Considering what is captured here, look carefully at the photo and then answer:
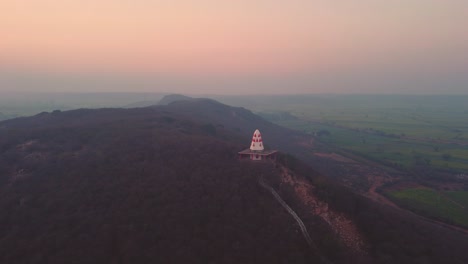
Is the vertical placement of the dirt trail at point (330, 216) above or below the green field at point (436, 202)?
above

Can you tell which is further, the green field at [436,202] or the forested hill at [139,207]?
the green field at [436,202]

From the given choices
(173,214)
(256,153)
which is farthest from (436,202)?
(173,214)

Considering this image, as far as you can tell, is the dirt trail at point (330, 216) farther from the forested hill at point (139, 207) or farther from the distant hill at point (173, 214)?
the forested hill at point (139, 207)

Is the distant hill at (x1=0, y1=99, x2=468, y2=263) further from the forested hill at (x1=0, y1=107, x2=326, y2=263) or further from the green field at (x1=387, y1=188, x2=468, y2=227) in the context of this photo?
the green field at (x1=387, y1=188, x2=468, y2=227)

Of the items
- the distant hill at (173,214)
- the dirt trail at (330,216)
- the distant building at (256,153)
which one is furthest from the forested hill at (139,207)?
the dirt trail at (330,216)

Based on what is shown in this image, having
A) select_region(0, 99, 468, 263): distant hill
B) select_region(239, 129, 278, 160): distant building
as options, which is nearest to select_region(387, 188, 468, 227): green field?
select_region(0, 99, 468, 263): distant hill
